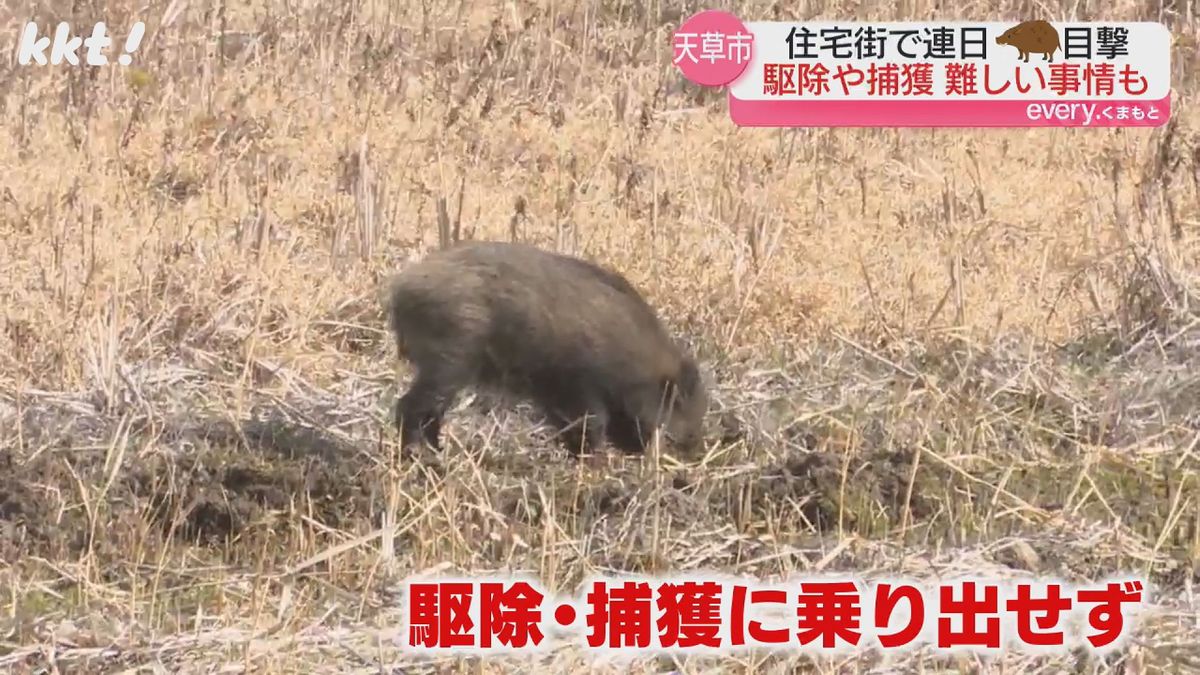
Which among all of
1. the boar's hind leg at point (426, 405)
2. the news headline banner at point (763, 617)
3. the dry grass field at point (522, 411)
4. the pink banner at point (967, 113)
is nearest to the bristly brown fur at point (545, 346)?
the boar's hind leg at point (426, 405)

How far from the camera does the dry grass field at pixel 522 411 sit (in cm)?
425

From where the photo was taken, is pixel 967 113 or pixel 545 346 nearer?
pixel 545 346

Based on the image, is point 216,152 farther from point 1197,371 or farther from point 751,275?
point 1197,371

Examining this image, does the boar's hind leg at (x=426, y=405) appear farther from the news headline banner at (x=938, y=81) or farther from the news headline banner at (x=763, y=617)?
the news headline banner at (x=938, y=81)

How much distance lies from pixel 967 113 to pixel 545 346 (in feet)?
15.9

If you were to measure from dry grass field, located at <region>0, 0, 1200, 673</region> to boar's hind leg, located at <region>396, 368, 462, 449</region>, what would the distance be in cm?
11

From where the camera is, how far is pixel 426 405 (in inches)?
202

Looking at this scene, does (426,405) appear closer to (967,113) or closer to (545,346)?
(545,346)

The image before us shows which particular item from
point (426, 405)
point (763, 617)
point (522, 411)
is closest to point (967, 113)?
point (522, 411)

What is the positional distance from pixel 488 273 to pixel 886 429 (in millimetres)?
1247

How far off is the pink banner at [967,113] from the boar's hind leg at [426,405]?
462 centimetres

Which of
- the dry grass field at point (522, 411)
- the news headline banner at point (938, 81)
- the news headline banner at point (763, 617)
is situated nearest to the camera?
the news headline banner at point (763, 617)

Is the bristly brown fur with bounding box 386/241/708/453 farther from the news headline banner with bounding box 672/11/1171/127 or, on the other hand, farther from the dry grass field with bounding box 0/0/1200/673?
the news headline banner with bounding box 672/11/1171/127

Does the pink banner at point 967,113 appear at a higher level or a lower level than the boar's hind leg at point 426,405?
higher
